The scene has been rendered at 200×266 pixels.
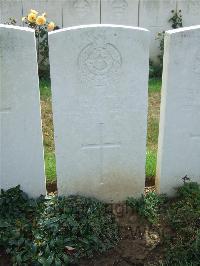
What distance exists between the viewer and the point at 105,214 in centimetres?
408

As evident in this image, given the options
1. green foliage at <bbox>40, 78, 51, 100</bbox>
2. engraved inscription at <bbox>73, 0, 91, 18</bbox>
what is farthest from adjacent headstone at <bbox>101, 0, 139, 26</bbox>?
green foliage at <bbox>40, 78, 51, 100</bbox>

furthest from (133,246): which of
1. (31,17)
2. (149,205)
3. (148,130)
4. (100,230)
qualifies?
(31,17)

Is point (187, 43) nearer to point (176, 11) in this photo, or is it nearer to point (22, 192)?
point (22, 192)

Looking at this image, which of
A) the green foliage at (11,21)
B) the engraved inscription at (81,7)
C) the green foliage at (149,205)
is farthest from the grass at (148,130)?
the engraved inscription at (81,7)

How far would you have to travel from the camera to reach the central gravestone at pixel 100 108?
3695mm

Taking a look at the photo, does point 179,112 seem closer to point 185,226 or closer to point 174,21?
point 185,226

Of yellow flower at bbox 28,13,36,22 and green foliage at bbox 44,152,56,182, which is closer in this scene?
green foliage at bbox 44,152,56,182

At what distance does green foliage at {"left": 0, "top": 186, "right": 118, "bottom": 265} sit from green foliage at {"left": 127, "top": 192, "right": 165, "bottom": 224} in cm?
27

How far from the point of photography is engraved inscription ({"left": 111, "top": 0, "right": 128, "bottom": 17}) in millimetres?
8570

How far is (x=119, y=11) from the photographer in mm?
8633

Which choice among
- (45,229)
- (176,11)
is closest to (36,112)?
(45,229)

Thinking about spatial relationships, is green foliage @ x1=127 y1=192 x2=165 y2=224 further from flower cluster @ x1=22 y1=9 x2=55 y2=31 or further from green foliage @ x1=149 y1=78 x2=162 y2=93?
flower cluster @ x1=22 y1=9 x2=55 y2=31

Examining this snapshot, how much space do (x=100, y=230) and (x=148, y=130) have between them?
2.52m

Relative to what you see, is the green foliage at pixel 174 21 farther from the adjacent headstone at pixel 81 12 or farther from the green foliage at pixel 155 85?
the adjacent headstone at pixel 81 12
